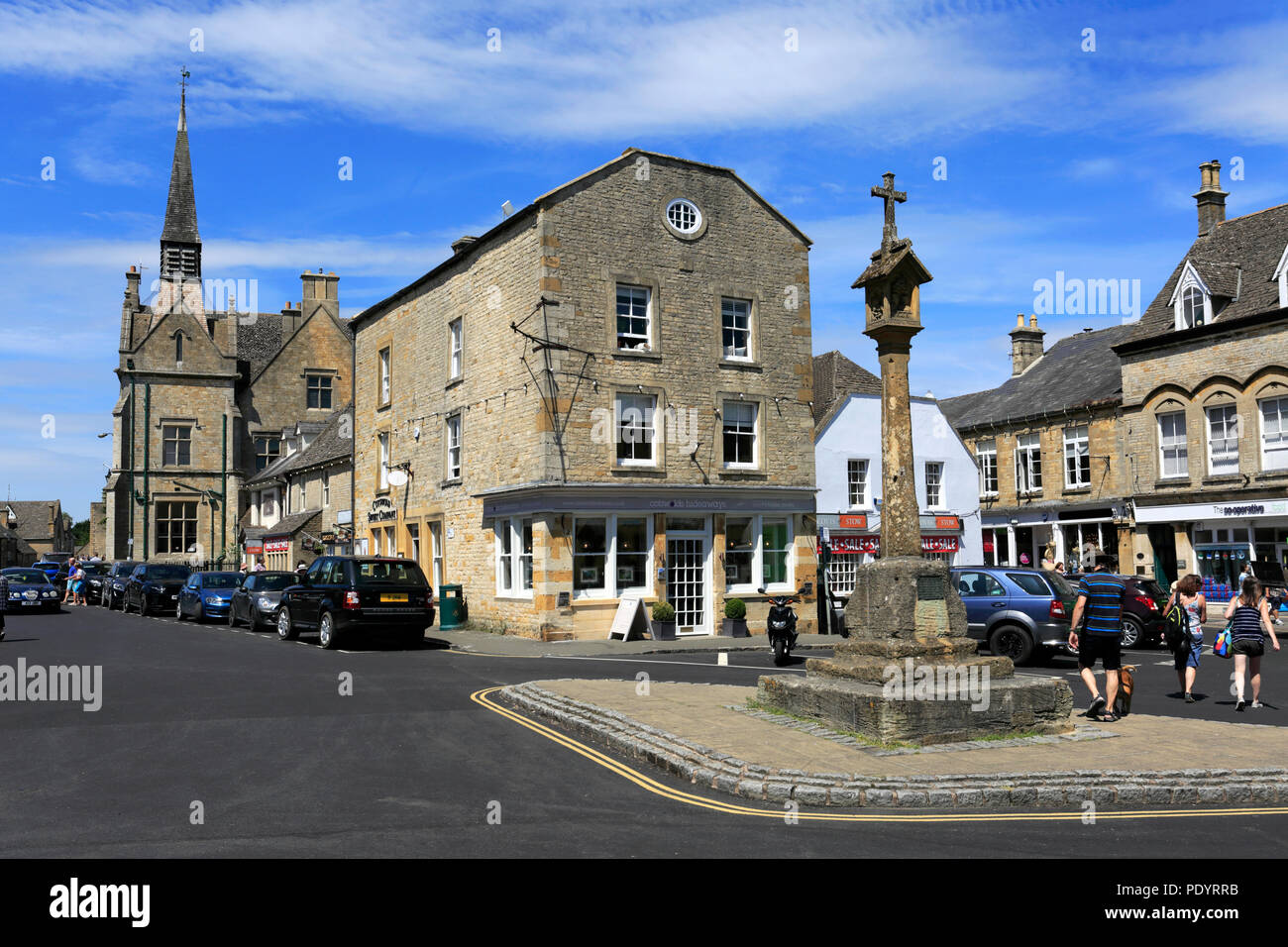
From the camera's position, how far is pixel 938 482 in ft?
112

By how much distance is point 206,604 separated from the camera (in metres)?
28.4

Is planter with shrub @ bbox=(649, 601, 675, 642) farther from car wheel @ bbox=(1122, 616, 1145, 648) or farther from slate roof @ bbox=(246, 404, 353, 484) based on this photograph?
slate roof @ bbox=(246, 404, 353, 484)

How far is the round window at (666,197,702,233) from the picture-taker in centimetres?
2453

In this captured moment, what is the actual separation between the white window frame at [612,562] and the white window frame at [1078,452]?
20.2 meters

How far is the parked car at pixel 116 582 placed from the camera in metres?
35.7

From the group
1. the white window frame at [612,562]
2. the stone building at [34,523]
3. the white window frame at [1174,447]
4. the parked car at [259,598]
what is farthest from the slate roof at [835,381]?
the stone building at [34,523]

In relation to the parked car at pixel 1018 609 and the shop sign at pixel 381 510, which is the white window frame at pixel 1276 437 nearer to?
the parked car at pixel 1018 609

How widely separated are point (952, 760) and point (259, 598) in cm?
2048

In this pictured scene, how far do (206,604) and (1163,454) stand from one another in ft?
98.5

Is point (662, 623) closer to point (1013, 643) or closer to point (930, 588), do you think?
point (1013, 643)

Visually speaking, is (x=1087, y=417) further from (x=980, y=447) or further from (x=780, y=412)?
(x=780, y=412)

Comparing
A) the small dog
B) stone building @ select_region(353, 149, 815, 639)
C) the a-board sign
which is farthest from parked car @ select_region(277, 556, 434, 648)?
the small dog

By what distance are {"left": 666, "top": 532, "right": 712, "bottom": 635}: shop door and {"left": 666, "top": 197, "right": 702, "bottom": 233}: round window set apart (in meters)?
7.58
